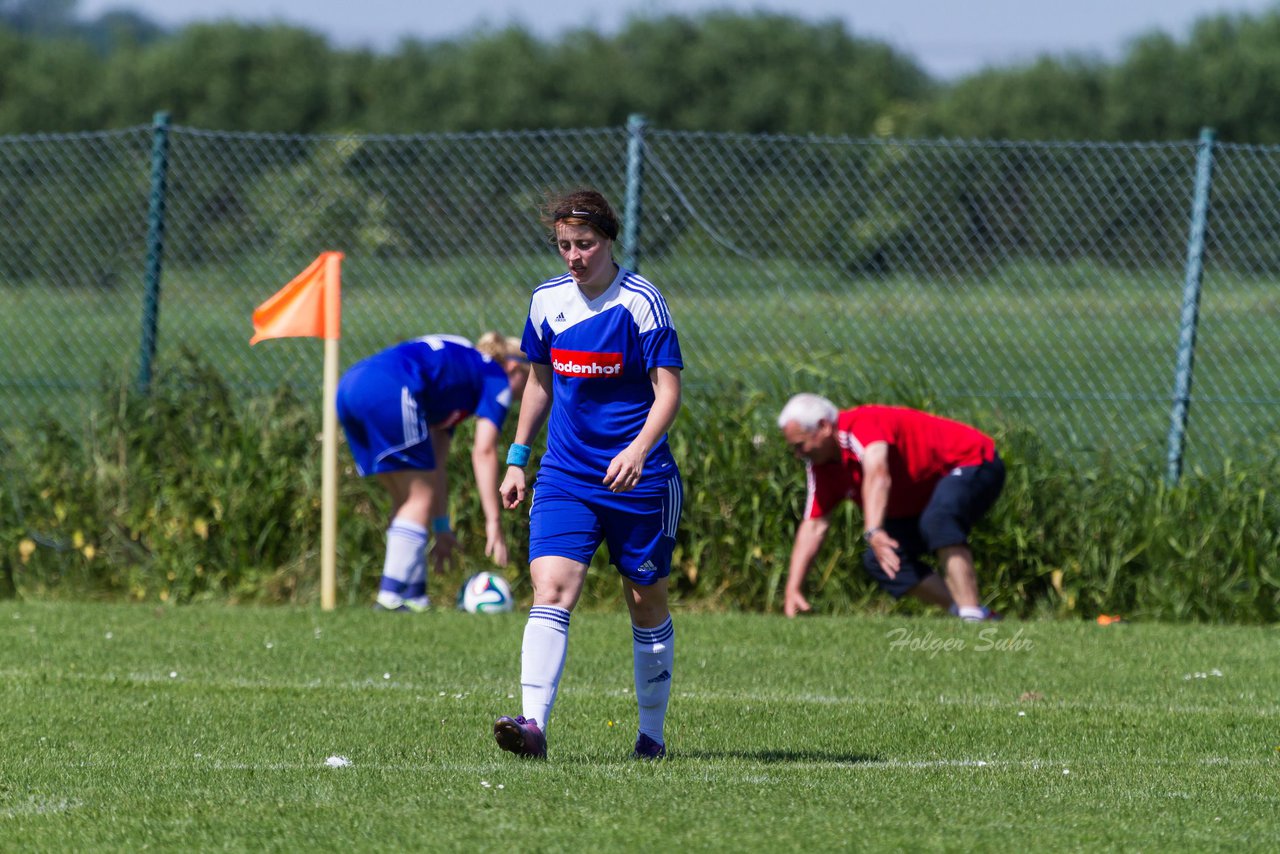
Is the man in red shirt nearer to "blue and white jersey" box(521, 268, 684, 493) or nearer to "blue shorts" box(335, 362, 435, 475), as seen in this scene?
"blue shorts" box(335, 362, 435, 475)

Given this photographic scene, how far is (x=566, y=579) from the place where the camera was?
502 centimetres

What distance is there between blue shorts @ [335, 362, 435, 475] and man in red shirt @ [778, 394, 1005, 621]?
1.94m

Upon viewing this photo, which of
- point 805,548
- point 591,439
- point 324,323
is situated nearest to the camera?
point 591,439

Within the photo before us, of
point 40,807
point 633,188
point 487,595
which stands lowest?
point 487,595

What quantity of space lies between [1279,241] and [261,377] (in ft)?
21.3

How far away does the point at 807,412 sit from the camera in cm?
833

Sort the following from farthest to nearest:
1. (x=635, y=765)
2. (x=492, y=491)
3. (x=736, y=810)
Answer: (x=492, y=491), (x=635, y=765), (x=736, y=810)

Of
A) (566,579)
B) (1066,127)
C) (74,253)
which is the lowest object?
(566,579)

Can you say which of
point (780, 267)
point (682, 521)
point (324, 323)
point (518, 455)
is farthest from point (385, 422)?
point (518, 455)

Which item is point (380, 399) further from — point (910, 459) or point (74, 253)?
point (74, 253)

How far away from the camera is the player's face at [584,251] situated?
16.2 feet

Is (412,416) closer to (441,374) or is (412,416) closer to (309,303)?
(441,374)

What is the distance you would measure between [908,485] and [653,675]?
3712 millimetres

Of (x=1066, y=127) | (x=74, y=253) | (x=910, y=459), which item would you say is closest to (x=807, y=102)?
(x=1066, y=127)
